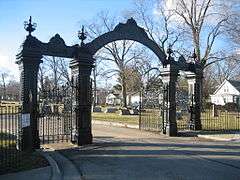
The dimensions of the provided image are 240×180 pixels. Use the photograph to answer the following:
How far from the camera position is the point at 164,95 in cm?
1827

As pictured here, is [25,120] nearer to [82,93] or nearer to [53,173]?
[82,93]

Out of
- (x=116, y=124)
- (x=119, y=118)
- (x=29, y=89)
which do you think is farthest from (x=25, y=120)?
(x=119, y=118)

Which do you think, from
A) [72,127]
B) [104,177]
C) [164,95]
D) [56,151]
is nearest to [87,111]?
[72,127]

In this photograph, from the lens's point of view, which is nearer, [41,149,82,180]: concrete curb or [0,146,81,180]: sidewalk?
[0,146,81,180]: sidewalk

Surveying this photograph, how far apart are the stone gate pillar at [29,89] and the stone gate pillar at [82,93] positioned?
177 centimetres

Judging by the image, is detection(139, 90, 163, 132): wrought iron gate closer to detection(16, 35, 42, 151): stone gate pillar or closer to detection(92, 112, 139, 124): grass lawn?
detection(92, 112, 139, 124): grass lawn

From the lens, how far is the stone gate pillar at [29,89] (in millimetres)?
13109

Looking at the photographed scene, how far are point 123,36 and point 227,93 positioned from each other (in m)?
64.6

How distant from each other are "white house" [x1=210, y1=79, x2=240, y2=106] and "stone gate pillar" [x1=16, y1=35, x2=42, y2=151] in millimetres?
64464

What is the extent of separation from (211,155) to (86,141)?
5.03 meters

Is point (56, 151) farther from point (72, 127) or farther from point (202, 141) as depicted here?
point (202, 141)

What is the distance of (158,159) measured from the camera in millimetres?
11367

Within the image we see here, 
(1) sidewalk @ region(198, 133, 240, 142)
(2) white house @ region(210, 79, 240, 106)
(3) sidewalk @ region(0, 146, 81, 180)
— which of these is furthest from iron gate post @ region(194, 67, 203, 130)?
(2) white house @ region(210, 79, 240, 106)

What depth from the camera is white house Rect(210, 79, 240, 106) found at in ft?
247
